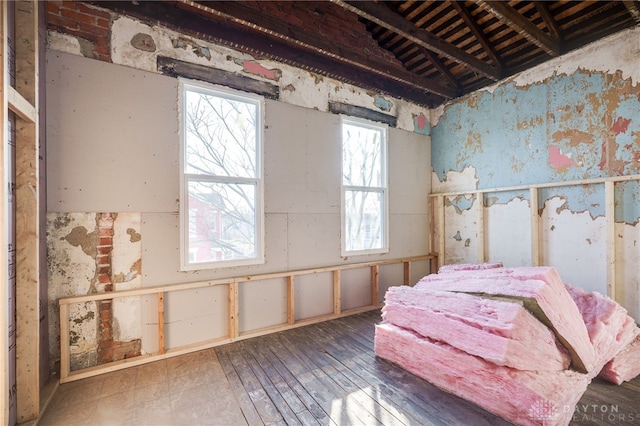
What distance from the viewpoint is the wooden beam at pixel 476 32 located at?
10.2 feet

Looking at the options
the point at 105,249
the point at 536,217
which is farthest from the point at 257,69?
the point at 536,217

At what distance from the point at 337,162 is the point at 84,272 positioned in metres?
2.89

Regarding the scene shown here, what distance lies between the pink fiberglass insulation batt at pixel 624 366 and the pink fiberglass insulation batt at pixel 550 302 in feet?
1.24

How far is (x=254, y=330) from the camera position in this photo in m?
3.14

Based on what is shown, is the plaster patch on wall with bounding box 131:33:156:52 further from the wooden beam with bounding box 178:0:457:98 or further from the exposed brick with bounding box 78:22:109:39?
the wooden beam with bounding box 178:0:457:98

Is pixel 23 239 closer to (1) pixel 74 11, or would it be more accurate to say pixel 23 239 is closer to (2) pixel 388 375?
(1) pixel 74 11

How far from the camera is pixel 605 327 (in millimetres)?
2037

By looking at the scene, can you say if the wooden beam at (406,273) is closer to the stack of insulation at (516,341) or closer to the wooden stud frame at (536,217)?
the wooden stud frame at (536,217)

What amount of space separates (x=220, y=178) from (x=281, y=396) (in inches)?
82.1

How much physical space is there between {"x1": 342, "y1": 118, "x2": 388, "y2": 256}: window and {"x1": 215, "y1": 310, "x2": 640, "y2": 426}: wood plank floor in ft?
4.93

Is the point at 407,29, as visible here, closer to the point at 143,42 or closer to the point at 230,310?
the point at 143,42

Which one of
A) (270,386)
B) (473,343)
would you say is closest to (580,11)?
(473,343)

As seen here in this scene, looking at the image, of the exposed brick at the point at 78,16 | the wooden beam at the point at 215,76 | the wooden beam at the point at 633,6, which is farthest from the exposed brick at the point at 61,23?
the wooden beam at the point at 633,6

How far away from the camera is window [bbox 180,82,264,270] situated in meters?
2.83
